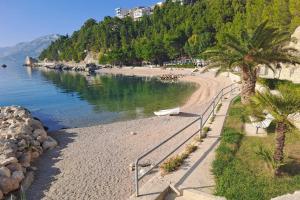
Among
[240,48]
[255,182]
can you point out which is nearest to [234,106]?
[240,48]

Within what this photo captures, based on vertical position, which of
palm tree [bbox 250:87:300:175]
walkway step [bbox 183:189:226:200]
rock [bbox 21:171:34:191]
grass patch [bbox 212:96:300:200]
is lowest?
rock [bbox 21:171:34:191]

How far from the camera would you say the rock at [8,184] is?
11.7 m

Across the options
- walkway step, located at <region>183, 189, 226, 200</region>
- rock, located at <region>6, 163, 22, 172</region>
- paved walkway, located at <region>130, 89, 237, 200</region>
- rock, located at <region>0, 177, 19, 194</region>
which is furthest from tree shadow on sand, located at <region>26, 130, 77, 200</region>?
walkway step, located at <region>183, 189, 226, 200</region>

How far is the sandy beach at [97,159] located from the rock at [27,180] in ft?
0.81

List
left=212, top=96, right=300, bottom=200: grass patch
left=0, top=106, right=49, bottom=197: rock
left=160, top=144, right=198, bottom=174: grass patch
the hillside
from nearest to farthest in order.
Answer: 1. left=212, top=96, right=300, bottom=200: grass patch
2. left=160, top=144, right=198, bottom=174: grass patch
3. left=0, top=106, right=49, bottom=197: rock
4. the hillside

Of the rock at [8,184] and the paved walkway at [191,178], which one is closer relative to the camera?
the paved walkway at [191,178]

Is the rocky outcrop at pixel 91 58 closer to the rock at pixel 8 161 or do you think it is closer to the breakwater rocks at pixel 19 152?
the breakwater rocks at pixel 19 152

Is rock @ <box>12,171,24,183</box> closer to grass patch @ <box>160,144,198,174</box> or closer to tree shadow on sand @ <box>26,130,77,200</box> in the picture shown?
tree shadow on sand @ <box>26,130,77,200</box>

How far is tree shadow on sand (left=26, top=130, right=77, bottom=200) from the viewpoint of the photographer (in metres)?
11.9

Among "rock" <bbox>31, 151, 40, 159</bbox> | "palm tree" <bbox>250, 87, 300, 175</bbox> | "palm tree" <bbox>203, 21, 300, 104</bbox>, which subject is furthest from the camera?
"palm tree" <bbox>203, 21, 300, 104</bbox>

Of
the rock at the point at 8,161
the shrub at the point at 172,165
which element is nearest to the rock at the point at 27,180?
the rock at the point at 8,161

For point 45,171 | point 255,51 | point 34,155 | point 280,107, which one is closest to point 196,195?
point 280,107

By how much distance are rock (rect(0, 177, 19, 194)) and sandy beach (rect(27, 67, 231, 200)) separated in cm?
73

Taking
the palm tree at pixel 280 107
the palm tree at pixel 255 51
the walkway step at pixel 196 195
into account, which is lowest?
the walkway step at pixel 196 195
